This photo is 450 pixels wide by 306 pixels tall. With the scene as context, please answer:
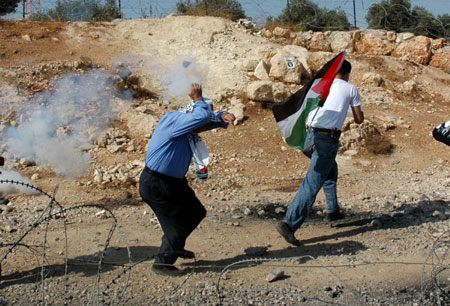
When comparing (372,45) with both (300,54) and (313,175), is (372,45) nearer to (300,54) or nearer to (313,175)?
(300,54)

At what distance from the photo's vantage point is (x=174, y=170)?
413 centimetres

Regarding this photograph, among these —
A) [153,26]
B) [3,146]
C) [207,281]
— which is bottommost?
[3,146]

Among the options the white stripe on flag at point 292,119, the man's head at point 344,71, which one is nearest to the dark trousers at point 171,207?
the white stripe on flag at point 292,119

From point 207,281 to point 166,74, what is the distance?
23.9 ft

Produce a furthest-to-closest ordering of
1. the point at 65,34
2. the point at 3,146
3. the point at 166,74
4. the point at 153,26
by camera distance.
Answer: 1. the point at 153,26
2. the point at 65,34
3. the point at 166,74
4. the point at 3,146

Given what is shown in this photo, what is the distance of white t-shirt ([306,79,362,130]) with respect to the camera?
194 inches

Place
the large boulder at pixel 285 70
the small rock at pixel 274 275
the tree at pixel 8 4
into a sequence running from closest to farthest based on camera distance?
the small rock at pixel 274 275 < the large boulder at pixel 285 70 < the tree at pixel 8 4

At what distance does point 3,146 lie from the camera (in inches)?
313

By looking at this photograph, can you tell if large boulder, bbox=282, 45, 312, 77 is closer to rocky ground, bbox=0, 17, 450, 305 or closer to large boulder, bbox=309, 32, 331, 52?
rocky ground, bbox=0, 17, 450, 305

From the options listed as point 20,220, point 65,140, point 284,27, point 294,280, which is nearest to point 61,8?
point 284,27

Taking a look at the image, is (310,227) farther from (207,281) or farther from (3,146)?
(3,146)

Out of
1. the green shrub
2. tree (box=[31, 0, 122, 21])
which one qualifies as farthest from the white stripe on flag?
the green shrub

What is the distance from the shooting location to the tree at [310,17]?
609 inches

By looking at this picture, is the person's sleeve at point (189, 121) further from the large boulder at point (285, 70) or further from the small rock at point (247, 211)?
the large boulder at point (285, 70)
